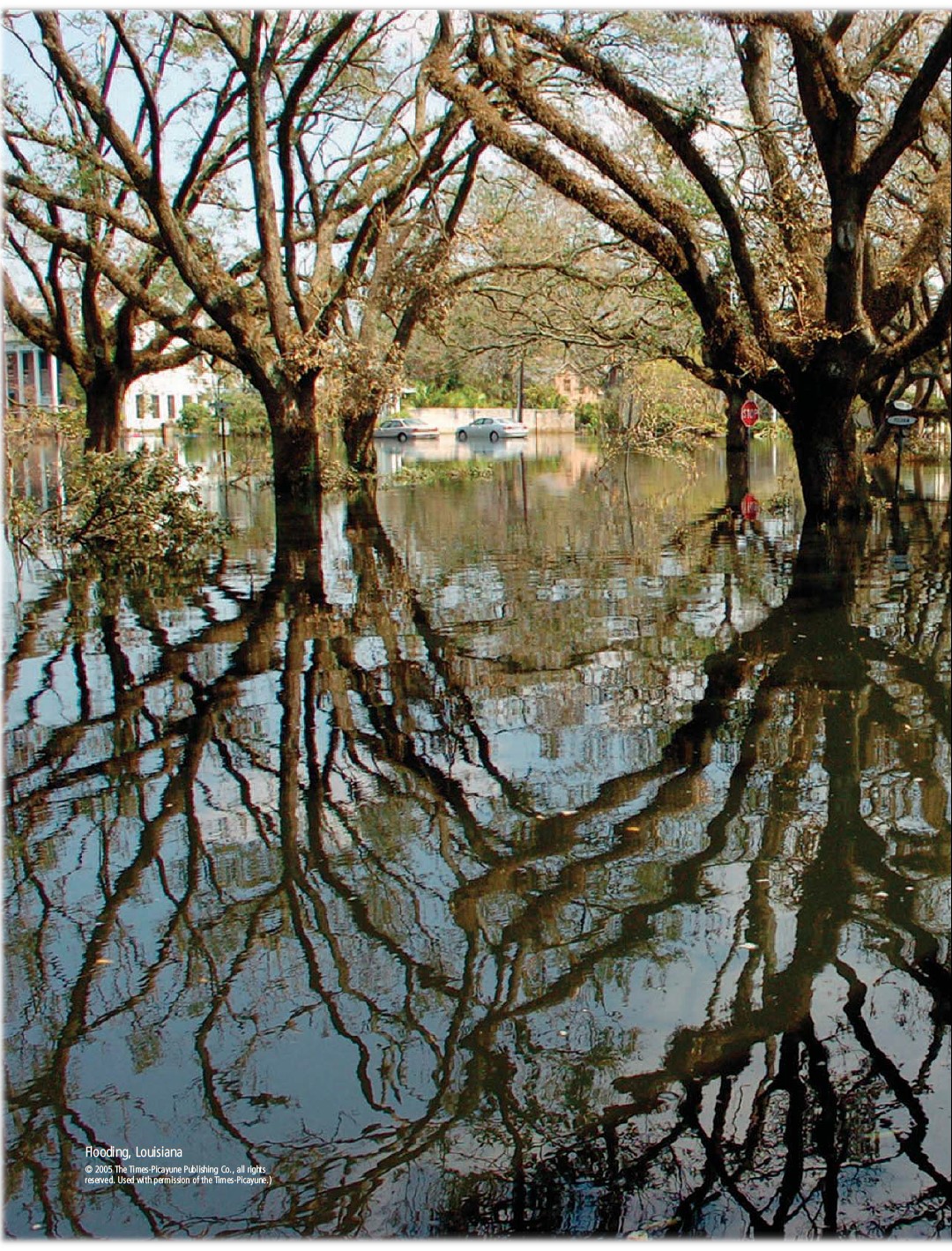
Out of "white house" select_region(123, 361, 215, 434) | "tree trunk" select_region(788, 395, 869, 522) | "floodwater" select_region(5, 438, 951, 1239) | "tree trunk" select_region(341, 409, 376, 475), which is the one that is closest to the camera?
"floodwater" select_region(5, 438, 951, 1239)

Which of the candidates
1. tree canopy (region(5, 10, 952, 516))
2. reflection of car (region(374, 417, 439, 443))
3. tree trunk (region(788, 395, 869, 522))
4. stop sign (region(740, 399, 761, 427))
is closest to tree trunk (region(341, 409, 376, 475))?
tree canopy (region(5, 10, 952, 516))

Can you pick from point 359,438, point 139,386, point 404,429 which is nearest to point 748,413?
point 359,438

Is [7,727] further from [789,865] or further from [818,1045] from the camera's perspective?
[818,1045]

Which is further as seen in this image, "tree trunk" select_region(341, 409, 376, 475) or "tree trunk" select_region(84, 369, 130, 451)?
"tree trunk" select_region(84, 369, 130, 451)

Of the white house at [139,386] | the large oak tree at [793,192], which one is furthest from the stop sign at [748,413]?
the white house at [139,386]

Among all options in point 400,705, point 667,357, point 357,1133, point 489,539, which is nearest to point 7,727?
point 400,705

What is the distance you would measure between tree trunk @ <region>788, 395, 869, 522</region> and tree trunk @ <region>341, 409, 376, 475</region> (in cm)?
Answer: 1383

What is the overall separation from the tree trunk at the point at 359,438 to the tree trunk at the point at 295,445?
13.6ft

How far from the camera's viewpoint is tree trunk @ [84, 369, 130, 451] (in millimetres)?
32188

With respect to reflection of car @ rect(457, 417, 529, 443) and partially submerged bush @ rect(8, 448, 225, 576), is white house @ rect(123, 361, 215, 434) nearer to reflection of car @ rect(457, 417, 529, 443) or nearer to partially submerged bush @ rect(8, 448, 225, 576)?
reflection of car @ rect(457, 417, 529, 443)

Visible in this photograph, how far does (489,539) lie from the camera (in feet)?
61.1

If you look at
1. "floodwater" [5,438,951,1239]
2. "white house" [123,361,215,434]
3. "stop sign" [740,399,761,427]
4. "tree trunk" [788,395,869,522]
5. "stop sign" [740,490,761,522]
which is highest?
"white house" [123,361,215,434]

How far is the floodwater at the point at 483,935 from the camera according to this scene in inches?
134

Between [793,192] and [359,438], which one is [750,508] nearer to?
[793,192]
